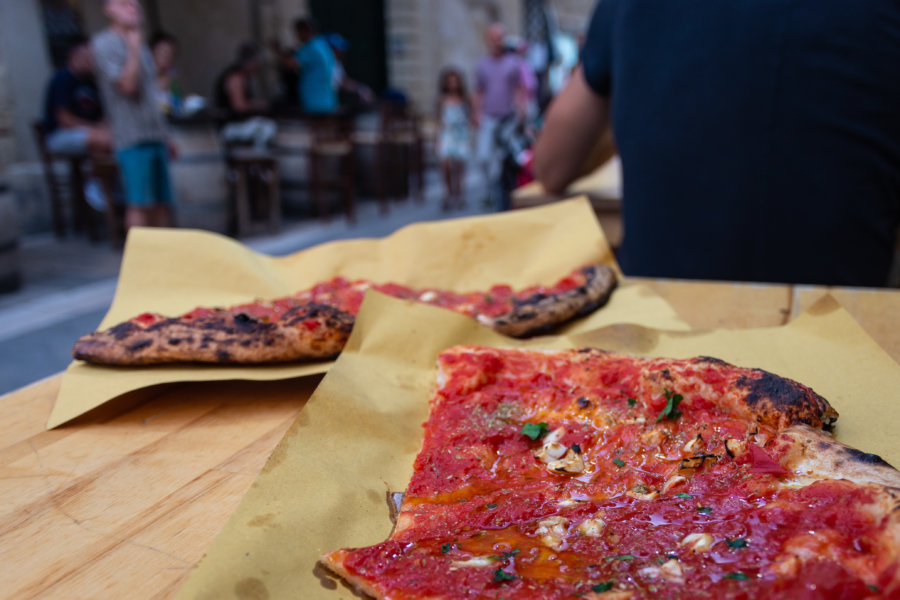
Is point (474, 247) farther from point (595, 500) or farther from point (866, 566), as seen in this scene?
point (866, 566)

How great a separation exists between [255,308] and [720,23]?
76.1 inches

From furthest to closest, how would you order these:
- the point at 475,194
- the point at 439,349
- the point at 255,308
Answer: the point at 475,194 < the point at 255,308 < the point at 439,349

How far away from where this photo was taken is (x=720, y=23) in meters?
2.50

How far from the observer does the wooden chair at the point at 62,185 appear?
770 cm

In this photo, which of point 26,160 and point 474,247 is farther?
point 26,160

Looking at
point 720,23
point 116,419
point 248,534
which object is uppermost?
point 720,23

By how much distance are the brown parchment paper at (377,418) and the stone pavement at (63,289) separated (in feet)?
10.6

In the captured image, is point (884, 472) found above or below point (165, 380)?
above

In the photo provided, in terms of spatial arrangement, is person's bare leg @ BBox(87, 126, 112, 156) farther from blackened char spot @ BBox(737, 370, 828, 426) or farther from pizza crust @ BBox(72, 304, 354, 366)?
blackened char spot @ BBox(737, 370, 828, 426)

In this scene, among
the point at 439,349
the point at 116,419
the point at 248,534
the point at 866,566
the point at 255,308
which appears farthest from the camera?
the point at 255,308

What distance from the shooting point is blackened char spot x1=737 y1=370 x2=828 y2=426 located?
1.29 meters

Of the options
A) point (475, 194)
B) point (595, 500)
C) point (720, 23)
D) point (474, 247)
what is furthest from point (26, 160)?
point (595, 500)

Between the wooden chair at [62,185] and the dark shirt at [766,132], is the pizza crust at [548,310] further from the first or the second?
the wooden chair at [62,185]

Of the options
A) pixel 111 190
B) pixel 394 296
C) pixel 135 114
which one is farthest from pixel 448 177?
pixel 394 296
